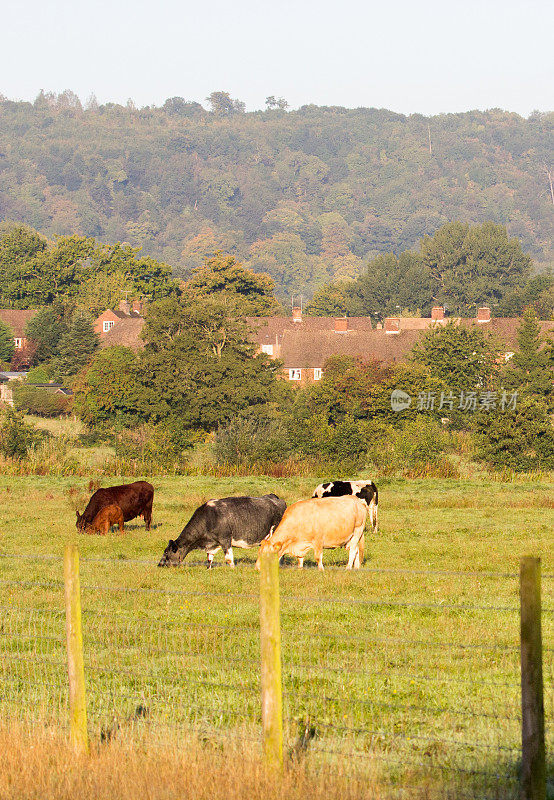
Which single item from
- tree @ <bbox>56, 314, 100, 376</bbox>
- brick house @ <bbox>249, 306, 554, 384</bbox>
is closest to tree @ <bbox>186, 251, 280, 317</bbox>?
brick house @ <bbox>249, 306, 554, 384</bbox>

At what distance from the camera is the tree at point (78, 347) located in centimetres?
9538

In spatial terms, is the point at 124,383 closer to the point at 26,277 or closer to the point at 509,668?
the point at 509,668

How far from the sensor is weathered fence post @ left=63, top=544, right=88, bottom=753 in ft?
29.2

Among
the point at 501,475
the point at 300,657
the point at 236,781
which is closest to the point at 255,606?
the point at 300,657

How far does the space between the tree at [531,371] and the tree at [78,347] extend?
41448 millimetres

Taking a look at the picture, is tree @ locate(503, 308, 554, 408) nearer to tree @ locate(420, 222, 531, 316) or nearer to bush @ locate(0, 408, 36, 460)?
bush @ locate(0, 408, 36, 460)

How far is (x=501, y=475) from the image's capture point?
42.1 meters

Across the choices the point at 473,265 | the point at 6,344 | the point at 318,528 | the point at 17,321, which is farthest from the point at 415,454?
the point at 473,265

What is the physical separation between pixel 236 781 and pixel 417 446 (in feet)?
123

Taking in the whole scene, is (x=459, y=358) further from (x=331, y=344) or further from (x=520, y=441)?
(x=331, y=344)

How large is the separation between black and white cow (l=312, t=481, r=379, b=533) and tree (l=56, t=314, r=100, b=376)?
70.2 m

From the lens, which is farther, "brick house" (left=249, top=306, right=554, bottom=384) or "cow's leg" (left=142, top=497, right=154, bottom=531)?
"brick house" (left=249, top=306, right=554, bottom=384)

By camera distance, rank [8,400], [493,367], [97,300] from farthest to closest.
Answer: [97,300] → [8,400] → [493,367]

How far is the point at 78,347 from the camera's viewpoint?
95.8 m
